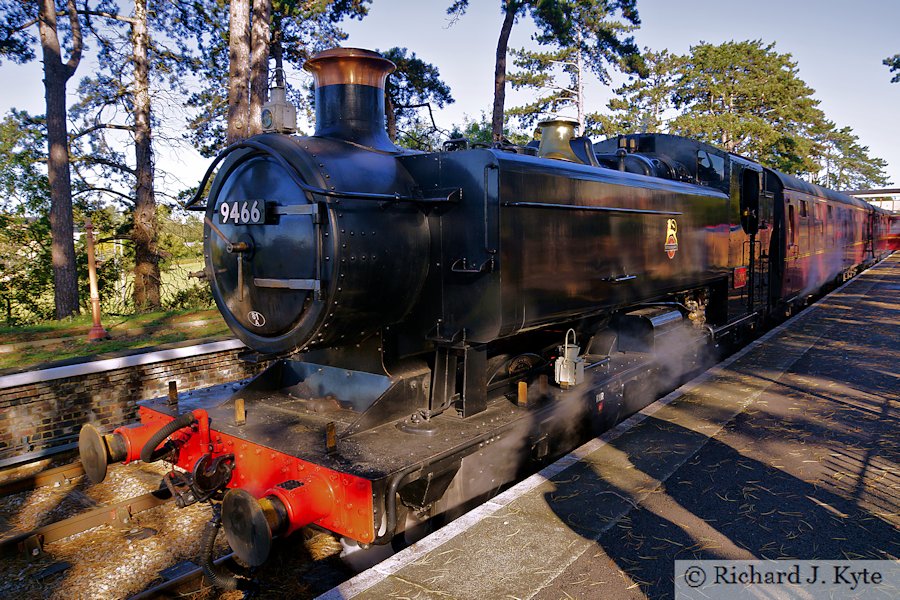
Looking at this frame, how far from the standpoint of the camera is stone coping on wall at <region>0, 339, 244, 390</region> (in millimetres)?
5859

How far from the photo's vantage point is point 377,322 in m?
3.78

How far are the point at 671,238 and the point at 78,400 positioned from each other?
21.0 ft

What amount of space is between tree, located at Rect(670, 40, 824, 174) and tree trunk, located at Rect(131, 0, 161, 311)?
25.3 m

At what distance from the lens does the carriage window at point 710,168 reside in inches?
308

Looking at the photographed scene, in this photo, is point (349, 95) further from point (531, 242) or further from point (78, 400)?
point (78, 400)

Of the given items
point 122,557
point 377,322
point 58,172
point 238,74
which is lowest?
point 122,557

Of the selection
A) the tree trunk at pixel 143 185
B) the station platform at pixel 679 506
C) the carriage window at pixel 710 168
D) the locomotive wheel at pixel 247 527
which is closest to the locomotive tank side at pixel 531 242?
the station platform at pixel 679 506

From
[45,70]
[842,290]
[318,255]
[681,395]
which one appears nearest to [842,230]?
[842,290]

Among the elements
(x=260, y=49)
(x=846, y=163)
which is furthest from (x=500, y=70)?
(x=846, y=163)

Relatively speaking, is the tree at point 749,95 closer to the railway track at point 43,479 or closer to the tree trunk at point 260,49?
the tree trunk at point 260,49

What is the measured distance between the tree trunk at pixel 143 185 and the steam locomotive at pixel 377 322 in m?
11.3

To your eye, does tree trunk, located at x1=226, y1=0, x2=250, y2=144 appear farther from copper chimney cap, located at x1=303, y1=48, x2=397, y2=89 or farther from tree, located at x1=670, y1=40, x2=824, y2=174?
tree, located at x1=670, y1=40, x2=824, y2=174

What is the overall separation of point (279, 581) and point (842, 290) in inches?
698

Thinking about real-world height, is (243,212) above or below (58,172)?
below
